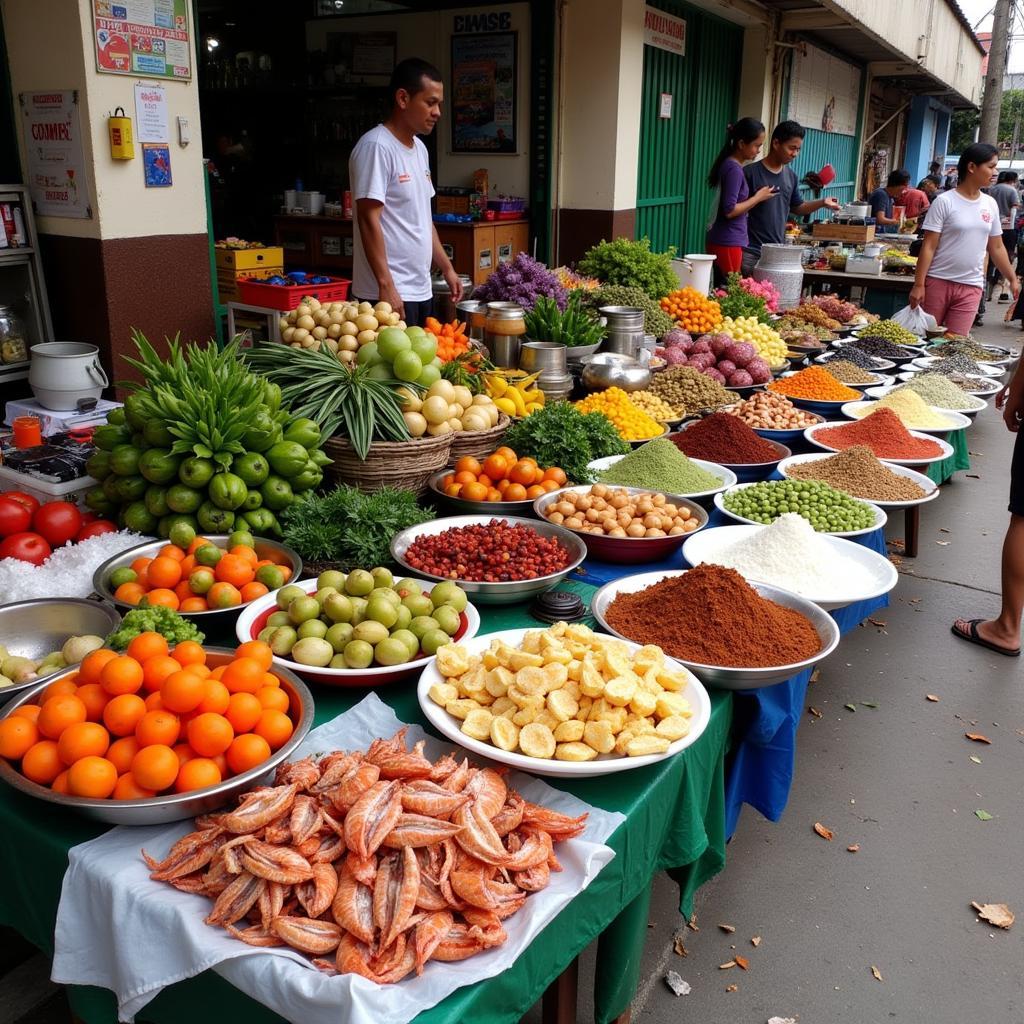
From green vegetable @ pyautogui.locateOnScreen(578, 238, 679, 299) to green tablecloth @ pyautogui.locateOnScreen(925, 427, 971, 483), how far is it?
6.53 ft

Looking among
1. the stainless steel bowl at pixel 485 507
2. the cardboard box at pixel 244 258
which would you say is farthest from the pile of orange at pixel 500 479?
the cardboard box at pixel 244 258

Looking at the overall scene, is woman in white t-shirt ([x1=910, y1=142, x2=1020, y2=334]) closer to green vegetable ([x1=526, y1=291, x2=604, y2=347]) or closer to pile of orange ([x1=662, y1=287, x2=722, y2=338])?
pile of orange ([x1=662, y1=287, x2=722, y2=338])

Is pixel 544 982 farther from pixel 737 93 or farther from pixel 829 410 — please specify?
pixel 737 93

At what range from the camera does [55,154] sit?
4.73 m

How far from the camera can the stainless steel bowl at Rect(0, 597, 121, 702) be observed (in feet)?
6.89

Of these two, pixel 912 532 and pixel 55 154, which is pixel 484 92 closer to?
pixel 55 154

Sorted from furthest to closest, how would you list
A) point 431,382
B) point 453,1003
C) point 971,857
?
point 431,382 → point 971,857 → point 453,1003

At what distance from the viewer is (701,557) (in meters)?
2.69

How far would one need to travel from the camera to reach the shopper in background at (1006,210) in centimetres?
1399

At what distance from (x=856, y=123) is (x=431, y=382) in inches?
705

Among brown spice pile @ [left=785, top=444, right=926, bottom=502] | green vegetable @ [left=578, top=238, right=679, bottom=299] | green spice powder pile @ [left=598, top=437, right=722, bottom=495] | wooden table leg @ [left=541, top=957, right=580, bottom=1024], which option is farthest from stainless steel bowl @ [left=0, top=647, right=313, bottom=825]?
green vegetable @ [left=578, top=238, right=679, bottom=299]

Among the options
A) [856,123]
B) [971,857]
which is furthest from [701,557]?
[856,123]

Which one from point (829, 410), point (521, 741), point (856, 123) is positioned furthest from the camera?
point (856, 123)

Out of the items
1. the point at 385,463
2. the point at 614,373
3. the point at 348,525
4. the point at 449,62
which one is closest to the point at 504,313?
the point at 614,373
